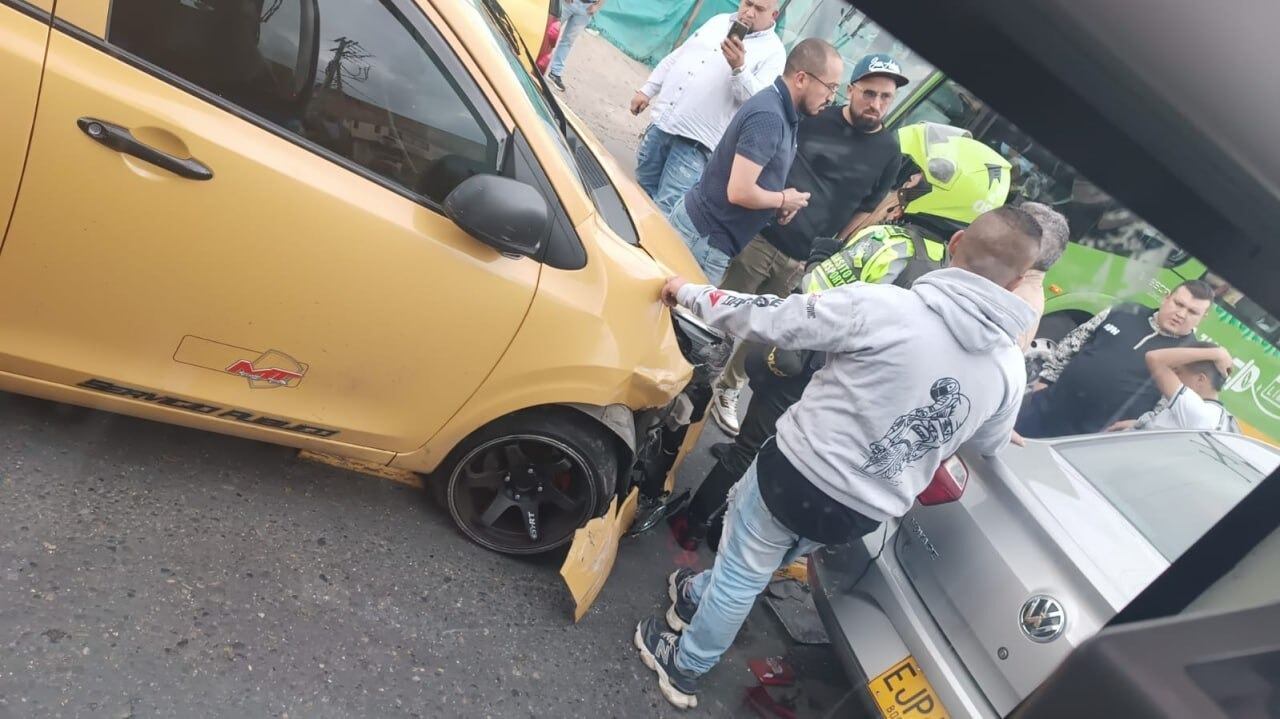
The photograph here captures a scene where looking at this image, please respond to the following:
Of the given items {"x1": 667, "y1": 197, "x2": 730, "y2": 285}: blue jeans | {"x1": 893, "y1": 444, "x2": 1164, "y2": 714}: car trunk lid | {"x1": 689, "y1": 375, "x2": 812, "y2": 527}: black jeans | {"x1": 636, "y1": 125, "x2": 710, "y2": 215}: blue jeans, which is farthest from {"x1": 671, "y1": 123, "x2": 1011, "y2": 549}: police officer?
{"x1": 636, "y1": 125, "x2": 710, "y2": 215}: blue jeans

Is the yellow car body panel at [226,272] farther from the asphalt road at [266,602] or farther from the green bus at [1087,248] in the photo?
the green bus at [1087,248]

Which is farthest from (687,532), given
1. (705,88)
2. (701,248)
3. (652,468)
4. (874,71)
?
(705,88)

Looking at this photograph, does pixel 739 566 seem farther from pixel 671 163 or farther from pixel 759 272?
pixel 671 163

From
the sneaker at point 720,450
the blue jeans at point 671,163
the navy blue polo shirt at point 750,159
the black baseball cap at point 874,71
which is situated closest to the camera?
the black baseball cap at point 874,71

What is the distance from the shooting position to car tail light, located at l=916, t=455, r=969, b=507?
94.8 inches

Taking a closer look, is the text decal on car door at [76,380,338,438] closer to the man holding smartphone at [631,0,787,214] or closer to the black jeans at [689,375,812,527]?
the black jeans at [689,375,812,527]

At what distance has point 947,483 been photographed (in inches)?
95.1

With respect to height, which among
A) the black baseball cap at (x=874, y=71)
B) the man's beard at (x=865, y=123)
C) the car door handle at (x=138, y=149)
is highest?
the black baseball cap at (x=874, y=71)

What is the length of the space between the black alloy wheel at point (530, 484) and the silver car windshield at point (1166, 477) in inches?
60.5

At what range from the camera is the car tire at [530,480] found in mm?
2711

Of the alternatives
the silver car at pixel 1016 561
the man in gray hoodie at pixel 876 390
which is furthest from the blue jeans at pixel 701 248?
the silver car at pixel 1016 561

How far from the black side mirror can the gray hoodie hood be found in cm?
108

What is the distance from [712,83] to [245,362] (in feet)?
9.58

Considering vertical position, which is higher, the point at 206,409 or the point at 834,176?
the point at 834,176
